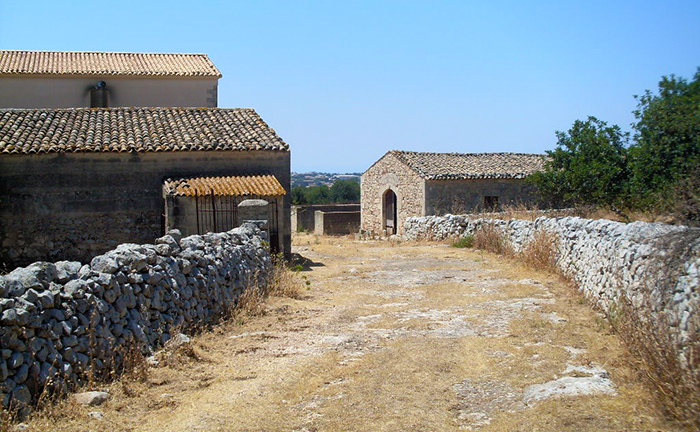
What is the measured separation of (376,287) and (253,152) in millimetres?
7226

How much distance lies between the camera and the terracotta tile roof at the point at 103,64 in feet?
83.0

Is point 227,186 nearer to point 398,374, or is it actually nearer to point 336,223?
point 398,374

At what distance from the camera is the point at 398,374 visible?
6.57 metres

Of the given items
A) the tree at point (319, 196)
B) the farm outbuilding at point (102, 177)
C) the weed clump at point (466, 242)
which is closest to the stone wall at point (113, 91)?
the farm outbuilding at point (102, 177)

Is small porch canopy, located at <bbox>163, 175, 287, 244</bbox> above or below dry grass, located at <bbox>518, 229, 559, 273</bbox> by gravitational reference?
above

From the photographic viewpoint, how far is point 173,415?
5559 mm

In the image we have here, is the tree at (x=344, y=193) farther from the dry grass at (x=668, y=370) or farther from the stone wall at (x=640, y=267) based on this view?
the dry grass at (x=668, y=370)

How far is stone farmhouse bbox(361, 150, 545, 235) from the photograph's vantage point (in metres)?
28.2

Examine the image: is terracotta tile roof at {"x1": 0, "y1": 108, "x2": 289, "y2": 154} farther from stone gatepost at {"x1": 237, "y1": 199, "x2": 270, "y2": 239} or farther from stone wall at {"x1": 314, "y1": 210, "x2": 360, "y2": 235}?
stone wall at {"x1": 314, "y1": 210, "x2": 360, "y2": 235}

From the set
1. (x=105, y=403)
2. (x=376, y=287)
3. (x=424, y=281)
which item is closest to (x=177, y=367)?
(x=105, y=403)

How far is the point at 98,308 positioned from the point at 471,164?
25.9 meters

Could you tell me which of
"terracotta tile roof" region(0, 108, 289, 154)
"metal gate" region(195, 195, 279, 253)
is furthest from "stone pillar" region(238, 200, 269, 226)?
"terracotta tile roof" region(0, 108, 289, 154)

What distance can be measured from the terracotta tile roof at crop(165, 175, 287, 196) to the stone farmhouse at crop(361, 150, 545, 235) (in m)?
11.9

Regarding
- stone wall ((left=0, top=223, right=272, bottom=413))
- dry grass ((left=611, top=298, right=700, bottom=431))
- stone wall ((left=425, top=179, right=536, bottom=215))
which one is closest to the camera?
dry grass ((left=611, top=298, right=700, bottom=431))
